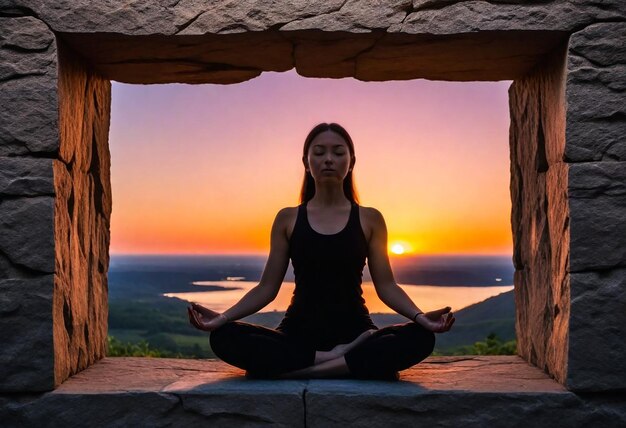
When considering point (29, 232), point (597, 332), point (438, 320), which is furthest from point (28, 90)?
point (597, 332)

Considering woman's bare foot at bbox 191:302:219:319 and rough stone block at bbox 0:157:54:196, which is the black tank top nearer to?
woman's bare foot at bbox 191:302:219:319

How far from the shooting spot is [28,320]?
3.51 meters

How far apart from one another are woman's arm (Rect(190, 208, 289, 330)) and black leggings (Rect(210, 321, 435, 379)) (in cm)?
11

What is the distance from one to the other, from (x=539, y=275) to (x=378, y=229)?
91cm

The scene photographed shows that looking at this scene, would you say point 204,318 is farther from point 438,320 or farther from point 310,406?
point 438,320

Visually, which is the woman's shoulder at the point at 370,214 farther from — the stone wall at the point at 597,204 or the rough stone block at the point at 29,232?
the rough stone block at the point at 29,232

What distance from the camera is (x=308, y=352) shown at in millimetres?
3818

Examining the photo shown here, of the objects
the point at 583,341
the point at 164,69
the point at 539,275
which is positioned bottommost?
the point at 583,341

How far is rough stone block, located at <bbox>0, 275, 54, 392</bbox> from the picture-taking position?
3.51 m

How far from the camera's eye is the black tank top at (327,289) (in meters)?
3.99

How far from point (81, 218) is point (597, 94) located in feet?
8.78

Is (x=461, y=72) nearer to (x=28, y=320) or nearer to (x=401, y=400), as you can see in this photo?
(x=401, y=400)

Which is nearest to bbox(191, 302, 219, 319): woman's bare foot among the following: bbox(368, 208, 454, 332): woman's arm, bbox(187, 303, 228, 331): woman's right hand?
bbox(187, 303, 228, 331): woman's right hand

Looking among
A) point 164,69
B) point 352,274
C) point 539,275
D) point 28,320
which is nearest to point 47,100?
point 164,69
